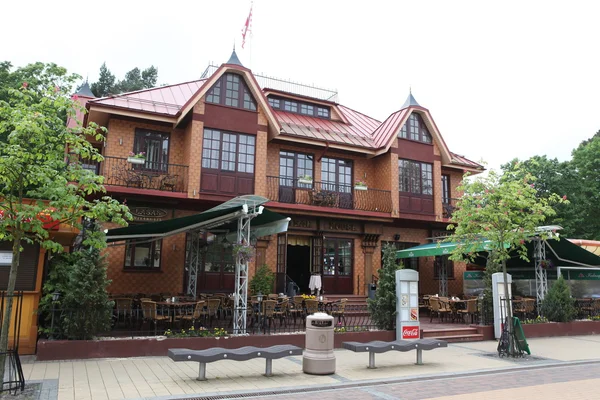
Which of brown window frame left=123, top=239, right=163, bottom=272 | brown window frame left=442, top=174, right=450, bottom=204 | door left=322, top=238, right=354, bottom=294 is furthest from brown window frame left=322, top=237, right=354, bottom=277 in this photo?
brown window frame left=123, top=239, right=163, bottom=272

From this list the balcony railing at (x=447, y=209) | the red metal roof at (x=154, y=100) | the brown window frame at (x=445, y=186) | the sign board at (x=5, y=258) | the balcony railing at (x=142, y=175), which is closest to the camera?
the sign board at (x=5, y=258)

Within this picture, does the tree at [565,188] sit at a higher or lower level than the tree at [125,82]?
lower

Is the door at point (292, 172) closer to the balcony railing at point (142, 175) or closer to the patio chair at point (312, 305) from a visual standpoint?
the balcony railing at point (142, 175)

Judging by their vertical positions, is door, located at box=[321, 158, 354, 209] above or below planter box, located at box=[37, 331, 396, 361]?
above

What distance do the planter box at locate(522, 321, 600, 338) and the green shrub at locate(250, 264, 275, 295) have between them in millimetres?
8432

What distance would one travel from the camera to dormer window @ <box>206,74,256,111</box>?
1692 cm

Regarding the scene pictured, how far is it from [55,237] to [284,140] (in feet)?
33.1

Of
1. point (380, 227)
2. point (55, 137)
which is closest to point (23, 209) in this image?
point (55, 137)

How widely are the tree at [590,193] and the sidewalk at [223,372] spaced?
2101 centimetres

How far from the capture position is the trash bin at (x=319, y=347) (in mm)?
8320

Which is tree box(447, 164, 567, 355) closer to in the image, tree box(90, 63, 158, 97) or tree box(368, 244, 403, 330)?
tree box(368, 244, 403, 330)

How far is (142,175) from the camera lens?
15680mm

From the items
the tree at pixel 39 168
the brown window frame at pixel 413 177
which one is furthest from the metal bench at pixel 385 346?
the brown window frame at pixel 413 177

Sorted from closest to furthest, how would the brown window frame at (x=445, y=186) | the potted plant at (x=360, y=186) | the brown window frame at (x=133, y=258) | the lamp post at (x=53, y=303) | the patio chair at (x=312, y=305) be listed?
1. the lamp post at (x=53, y=303)
2. the patio chair at (x=312, y=305)
3. the brown window frame at (x=133, y=258)
4. the potted plant at (x=360, y=186)
5. the brown window frame at (x=445, y=186)
